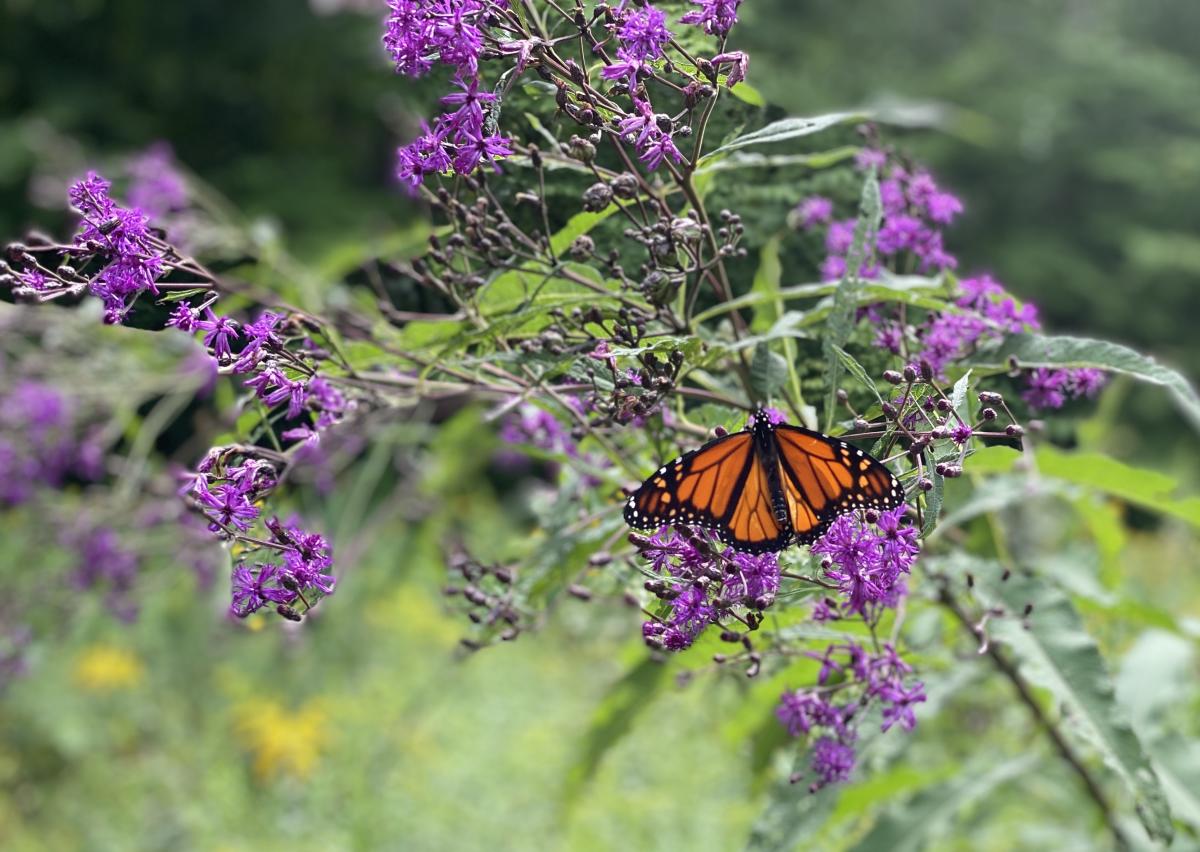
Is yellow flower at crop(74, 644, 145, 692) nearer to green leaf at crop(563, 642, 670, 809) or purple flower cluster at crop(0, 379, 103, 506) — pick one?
purple flower cluster at crop(0, 379, 103, 506)

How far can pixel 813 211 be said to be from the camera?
122cm

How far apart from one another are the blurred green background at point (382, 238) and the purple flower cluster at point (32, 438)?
1.01ft

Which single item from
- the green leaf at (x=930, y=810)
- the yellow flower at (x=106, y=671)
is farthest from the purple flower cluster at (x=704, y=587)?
the yellow flower at (x=106, y=671)

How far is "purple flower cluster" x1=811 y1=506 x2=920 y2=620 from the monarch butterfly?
0.01m

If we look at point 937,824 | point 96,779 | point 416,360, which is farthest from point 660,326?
point 96,779

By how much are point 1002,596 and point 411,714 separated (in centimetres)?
355

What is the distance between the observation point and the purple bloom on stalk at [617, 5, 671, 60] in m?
0.78

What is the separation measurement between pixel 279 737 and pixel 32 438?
1.96m

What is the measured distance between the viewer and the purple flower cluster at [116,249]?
84 cm

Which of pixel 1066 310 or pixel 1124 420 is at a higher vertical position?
pixel 1066 310

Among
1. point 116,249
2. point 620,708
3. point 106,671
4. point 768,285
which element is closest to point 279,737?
point 106,671

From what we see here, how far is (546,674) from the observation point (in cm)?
504

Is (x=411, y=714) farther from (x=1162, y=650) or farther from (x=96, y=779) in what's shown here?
(x=1162, y=650)

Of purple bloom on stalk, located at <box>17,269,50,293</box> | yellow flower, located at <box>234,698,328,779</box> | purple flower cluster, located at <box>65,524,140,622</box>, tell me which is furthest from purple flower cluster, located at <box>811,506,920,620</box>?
yellow flower, located at <box>234,698,328,779</box>
